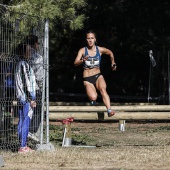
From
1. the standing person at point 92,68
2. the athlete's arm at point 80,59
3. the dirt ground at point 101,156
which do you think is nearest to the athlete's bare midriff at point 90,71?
the standing person at point 92,68

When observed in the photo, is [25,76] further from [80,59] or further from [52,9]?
[52,9]

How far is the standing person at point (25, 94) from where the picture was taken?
9.54m

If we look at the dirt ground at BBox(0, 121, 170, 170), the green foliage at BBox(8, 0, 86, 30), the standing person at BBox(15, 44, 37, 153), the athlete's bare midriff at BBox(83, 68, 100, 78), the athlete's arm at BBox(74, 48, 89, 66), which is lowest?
the dirt ground at BBox(0, 121, 170, 170)

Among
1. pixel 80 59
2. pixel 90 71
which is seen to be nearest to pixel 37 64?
pixel 80 59

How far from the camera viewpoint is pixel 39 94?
33.3ft

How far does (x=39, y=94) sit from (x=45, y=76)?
397 millimetres

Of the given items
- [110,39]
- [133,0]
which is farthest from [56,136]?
[110,39]

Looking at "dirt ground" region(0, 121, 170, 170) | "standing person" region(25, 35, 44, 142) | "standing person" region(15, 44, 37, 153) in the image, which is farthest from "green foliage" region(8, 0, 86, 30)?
"dirt ground" region(0, 121, 170, 170)

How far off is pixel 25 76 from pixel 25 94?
335 mm

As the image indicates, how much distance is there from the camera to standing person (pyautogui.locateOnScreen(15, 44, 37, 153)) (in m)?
9.54

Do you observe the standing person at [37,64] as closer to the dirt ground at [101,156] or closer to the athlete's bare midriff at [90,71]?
the dirt ground at [101,156]

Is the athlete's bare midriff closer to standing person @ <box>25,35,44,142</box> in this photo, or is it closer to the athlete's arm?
the athlete's arm

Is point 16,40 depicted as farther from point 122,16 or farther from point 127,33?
point 127,33

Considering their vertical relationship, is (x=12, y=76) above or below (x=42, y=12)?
below
